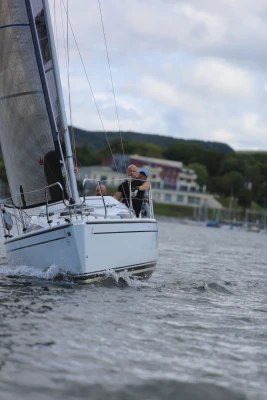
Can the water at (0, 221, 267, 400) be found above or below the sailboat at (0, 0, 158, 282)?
below

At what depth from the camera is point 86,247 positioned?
10414 millimetres

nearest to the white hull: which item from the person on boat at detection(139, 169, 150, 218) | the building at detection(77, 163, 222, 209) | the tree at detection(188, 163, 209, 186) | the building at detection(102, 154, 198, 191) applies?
the person on boat at detection(139, 169, 150, 218)

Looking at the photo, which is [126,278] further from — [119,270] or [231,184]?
[231,184]

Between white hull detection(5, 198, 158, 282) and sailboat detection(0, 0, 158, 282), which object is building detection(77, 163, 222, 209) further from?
white hull detection(5, 198, 158, 282)

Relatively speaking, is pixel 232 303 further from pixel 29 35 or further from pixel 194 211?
pixel 194 211

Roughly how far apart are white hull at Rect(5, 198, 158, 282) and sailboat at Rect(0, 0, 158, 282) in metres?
0.02

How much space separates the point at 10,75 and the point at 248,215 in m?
138

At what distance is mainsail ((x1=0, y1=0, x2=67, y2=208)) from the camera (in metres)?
12.2

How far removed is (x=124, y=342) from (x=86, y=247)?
3243 mm

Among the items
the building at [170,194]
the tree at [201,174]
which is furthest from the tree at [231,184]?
the tree at [201,174]

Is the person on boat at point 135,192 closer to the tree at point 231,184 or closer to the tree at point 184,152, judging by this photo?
the tree at point 231,184

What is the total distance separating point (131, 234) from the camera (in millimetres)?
11586

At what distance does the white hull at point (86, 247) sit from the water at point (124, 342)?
0.23m

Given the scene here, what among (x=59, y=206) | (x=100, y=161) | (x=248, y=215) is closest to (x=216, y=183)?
(x=248, y=215)
